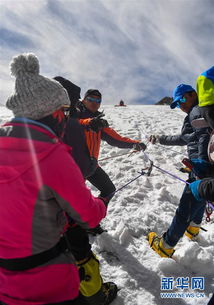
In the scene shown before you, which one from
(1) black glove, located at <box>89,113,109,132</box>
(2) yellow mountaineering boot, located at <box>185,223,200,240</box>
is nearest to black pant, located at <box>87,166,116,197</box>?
(1) black glove, located at <box>89,113,109,132</box>

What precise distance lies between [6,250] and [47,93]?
0.92 metres

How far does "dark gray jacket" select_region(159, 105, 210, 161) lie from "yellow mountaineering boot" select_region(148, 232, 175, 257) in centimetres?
119

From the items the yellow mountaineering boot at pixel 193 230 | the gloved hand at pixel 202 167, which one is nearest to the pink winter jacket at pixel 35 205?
the gloved hand at pixel 202 167

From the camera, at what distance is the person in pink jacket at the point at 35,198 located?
113 centimetres

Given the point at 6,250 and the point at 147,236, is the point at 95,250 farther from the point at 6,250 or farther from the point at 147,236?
the point at 6,250

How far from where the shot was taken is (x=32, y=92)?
1.30 meters

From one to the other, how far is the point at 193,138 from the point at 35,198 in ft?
A: 7.32

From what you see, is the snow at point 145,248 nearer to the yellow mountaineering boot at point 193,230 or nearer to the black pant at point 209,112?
the yellow mountaineering boot at point 193,230

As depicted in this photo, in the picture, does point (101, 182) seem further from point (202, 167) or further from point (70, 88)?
point (202, 167)

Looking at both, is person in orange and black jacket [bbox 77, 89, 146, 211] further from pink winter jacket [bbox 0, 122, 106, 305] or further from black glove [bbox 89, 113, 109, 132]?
pink winter jacket [bbox 0, 122, 106, 305]

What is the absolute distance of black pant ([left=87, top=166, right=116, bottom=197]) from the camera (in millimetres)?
3363

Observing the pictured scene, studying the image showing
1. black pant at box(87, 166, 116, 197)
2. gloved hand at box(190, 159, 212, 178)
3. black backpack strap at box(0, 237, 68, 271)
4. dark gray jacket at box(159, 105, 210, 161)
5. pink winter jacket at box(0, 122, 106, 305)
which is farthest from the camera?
black pant at box(87, 166, 116, 197)

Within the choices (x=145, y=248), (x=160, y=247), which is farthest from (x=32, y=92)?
(x=145, y=248)

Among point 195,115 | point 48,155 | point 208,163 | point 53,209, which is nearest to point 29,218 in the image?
point 53,209
